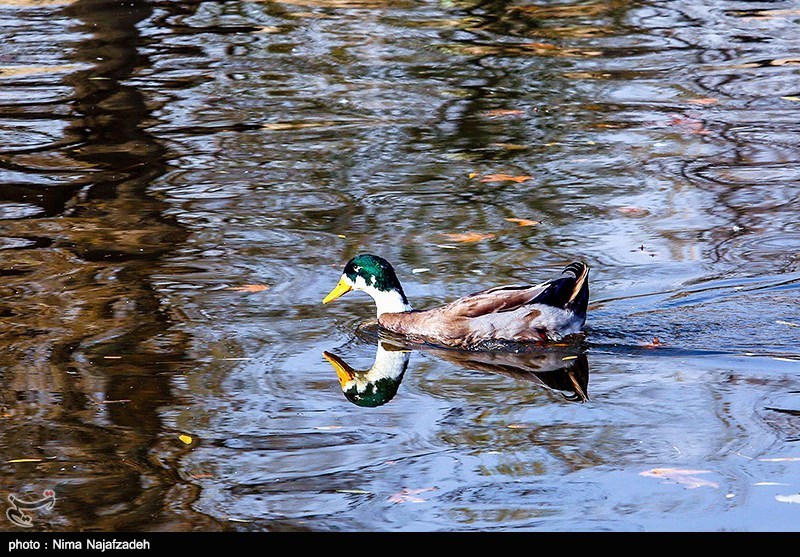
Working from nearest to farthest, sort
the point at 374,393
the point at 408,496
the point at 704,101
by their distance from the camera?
the point at 408,496
the point at 374,393
the point at 704,101

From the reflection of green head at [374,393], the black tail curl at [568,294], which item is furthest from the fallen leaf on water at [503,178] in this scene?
the reflection of green head at [374,393]

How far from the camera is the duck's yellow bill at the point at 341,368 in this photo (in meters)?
A: 7.90

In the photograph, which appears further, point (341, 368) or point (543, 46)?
point (543, 46)

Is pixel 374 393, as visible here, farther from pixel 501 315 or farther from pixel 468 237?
pixel 468 237

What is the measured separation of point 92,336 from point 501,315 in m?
2.46

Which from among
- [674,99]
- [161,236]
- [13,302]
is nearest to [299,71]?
[674,99]

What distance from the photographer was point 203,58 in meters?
17.0

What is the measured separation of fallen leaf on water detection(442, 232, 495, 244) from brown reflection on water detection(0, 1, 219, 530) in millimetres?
2027

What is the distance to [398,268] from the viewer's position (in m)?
9.74

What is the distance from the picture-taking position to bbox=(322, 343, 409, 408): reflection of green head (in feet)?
24.8

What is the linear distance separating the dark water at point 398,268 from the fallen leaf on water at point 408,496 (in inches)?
0.7

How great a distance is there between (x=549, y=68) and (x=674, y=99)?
1928 millimetres

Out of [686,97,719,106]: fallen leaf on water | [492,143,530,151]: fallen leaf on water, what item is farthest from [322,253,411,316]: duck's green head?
[686,97,719,106]: fallen leaf on water

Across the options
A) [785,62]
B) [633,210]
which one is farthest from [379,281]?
[785,62]
